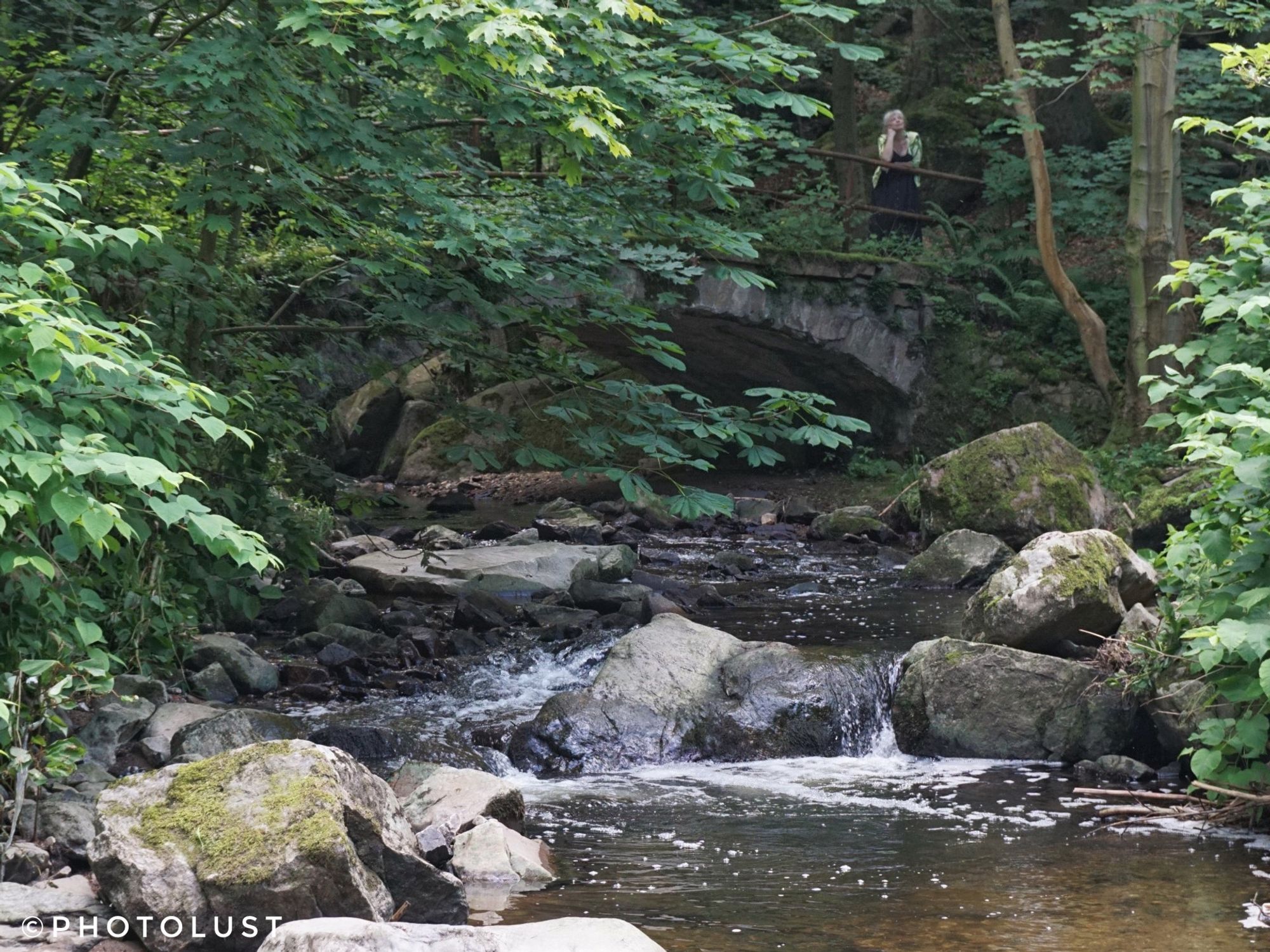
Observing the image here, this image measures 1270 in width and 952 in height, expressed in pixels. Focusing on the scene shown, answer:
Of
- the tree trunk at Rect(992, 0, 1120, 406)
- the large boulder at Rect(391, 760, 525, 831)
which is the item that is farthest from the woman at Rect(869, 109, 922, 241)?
the large boulder at Rect(391, 760, 525, 831)

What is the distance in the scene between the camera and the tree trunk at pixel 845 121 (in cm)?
1647

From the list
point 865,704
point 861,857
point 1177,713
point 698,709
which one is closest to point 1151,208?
point 865,704

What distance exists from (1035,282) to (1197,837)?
38.7 feet

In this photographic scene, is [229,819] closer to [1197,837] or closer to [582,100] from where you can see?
[582,100]

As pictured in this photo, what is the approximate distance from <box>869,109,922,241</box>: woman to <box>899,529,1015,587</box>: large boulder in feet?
21.3

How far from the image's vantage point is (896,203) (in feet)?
54.9

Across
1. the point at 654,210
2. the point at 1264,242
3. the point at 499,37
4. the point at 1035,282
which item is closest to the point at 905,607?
the point at 654,210

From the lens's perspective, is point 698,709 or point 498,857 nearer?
point 498,857

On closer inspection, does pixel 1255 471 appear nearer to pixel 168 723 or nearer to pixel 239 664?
pixel 168 723

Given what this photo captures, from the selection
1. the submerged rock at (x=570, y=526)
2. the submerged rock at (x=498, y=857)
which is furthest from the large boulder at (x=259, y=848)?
the submerged rock at (x=570, y=526)

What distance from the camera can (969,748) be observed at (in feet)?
22.1

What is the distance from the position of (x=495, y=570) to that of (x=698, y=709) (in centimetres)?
394

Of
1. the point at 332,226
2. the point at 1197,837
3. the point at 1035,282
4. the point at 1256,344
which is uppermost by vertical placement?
the point at 1035,282

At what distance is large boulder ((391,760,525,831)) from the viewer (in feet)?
17.1
